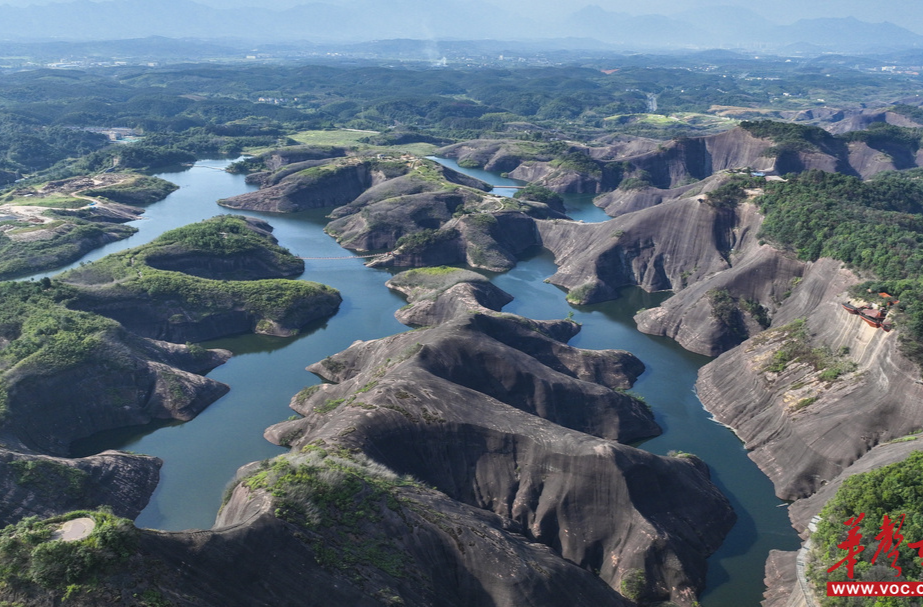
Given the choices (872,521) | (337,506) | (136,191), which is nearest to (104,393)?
(337,506)

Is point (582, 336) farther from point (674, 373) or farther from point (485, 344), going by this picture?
point (485, 344)

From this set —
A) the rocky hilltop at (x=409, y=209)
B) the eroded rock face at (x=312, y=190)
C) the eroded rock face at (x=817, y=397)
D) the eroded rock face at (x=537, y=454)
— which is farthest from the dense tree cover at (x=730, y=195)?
the eroded rock face at (x=312, y=190)

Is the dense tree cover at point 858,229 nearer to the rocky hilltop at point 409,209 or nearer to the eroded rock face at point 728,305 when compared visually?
the eroded rock face at point 728,305

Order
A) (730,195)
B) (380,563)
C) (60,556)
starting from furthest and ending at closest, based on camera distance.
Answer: (730,195) → (380,563) → (60,556)

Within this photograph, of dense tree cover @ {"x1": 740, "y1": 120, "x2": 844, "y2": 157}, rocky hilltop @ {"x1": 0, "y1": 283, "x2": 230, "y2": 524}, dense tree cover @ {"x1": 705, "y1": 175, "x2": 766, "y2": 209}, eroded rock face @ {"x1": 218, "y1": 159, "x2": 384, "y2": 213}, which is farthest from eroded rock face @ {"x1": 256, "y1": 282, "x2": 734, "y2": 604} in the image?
dense tree cover @ {"x1": 740, "y1": 120, "x2": 844, "y2": 157}

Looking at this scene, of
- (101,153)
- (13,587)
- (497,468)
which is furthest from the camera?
(101,153)

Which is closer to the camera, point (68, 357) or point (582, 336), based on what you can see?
point (68, 357)

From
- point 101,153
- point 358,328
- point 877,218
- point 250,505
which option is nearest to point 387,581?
point 250,505

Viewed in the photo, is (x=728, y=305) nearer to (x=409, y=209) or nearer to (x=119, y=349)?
(x=409, y=209)
